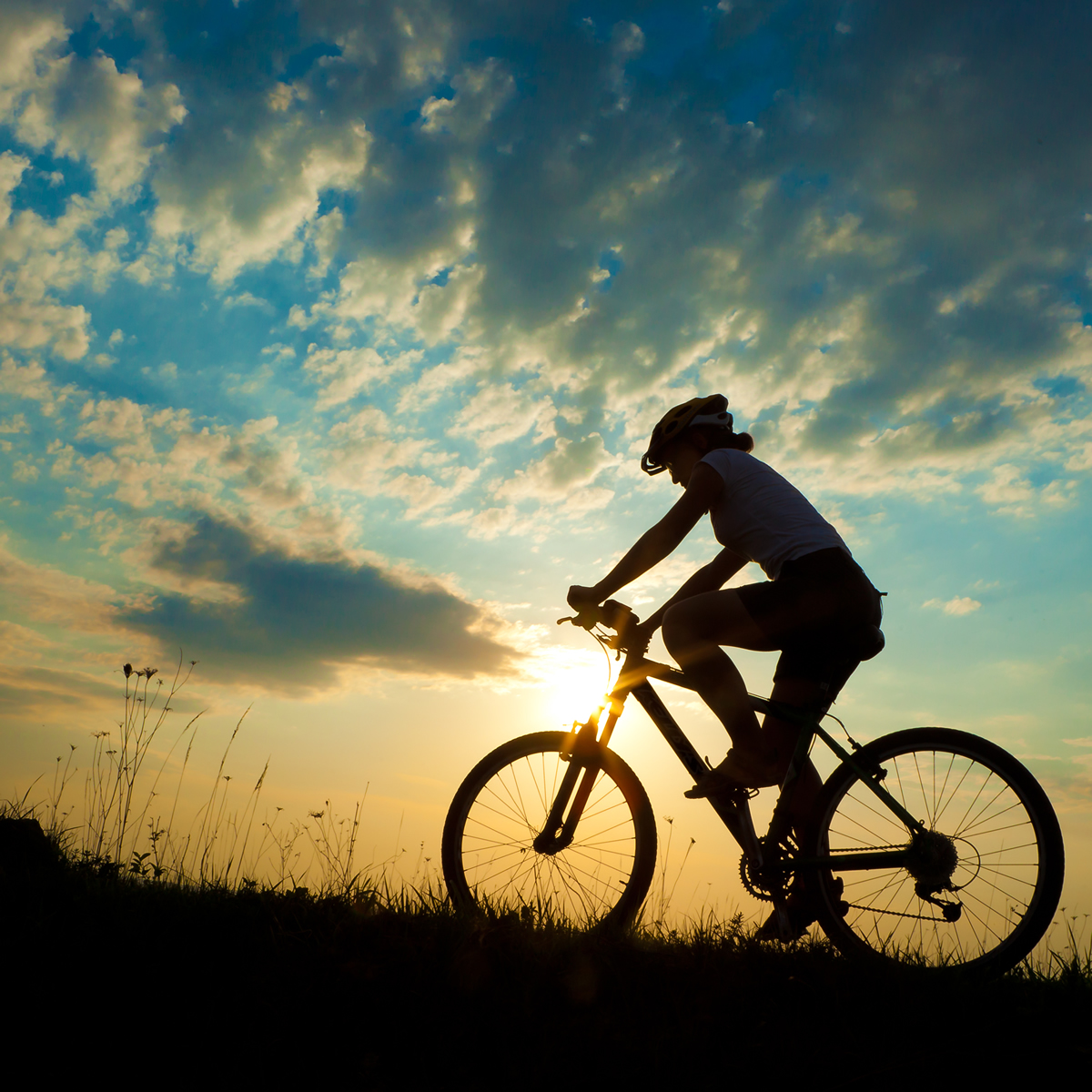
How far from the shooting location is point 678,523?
3.76 m

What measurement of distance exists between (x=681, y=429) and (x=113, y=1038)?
359 centimetres

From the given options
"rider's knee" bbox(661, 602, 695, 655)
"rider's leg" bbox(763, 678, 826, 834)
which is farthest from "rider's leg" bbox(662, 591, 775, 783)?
"rider's leg" bbox(763, 678, 826, 834)

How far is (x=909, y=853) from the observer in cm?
336

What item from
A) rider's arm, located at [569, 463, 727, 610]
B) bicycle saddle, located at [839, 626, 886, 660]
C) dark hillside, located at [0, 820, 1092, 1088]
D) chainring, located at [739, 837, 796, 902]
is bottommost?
dark hillside, located at [0, 820, 1092, 1088]

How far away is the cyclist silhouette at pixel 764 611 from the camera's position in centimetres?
358

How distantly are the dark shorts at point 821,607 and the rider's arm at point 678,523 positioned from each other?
428mm

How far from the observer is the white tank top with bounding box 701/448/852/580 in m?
3.67

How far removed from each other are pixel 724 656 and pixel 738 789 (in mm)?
679

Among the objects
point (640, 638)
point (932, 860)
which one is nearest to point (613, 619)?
point (640, 638)

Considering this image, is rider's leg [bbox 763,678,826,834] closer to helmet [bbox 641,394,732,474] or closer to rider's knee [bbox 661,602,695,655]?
rider's knee [bbox 661,602,695,655]

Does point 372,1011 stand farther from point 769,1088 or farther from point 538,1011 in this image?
point 769,1088

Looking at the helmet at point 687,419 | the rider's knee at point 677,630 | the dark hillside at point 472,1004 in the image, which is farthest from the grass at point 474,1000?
the helmet at point 687,419

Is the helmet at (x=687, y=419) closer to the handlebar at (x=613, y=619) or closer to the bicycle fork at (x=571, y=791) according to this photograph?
the handlebar at (x=613, y=619)

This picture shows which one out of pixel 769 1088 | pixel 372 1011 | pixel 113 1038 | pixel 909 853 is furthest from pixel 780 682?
pixel 113 1038
